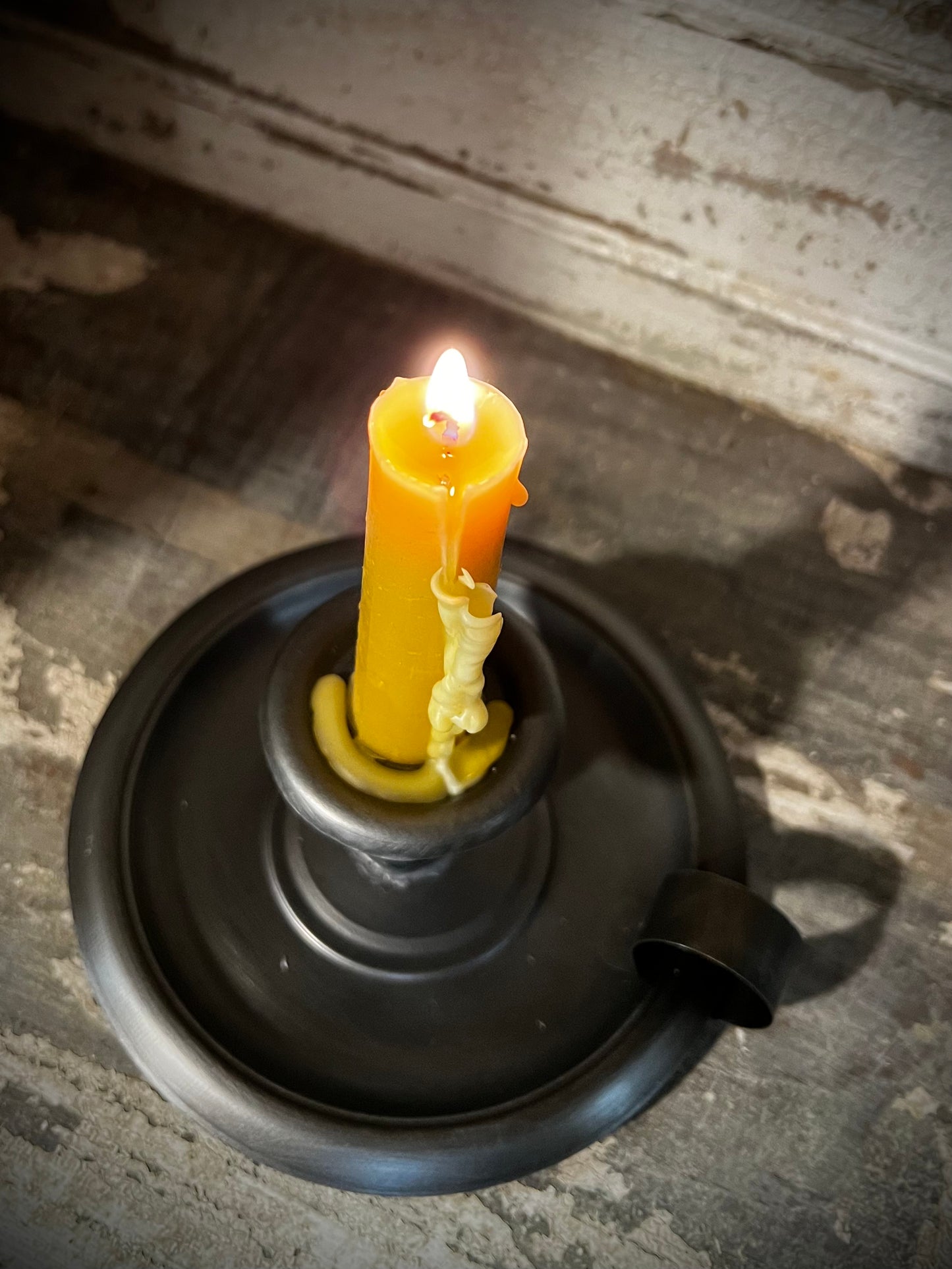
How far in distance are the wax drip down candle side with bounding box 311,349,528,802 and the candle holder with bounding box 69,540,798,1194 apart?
21 millimetres

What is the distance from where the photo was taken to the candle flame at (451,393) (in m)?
0.40

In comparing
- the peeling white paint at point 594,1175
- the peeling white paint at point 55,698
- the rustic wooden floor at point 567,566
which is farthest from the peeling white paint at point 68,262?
the peeling white paint at point 594,1175

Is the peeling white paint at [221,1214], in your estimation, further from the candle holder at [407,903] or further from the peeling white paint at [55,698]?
the peeling white paint at [55,698]

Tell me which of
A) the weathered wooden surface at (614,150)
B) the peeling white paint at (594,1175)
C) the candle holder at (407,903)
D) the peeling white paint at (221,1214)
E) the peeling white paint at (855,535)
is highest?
the weathered wooden surface at (614,150)

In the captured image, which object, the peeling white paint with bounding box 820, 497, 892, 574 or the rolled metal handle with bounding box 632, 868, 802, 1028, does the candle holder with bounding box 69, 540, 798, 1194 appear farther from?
the peeling white paint with bounding box 820, 497, 892, 574

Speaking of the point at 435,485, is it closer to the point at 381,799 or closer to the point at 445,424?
the point at 445,424

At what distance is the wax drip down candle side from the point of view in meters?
0.41

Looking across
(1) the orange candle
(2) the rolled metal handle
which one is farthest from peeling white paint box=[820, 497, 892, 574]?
(1) the orange candle

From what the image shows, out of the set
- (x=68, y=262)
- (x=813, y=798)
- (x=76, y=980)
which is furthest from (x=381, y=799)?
(x=68, y=262)

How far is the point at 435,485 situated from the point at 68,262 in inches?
27.8

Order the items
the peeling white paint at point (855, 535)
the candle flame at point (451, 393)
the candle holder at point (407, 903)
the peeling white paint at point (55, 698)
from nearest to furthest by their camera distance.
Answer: the candle flame at point (451, 393) < the candle holder at point (407, 903) < the peeling white paint at point (55, 698) < the peeling white paint at point (855, 535)

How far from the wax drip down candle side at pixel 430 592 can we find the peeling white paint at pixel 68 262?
591mm

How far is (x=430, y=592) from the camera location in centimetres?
45

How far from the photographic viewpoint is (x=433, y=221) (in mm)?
938
